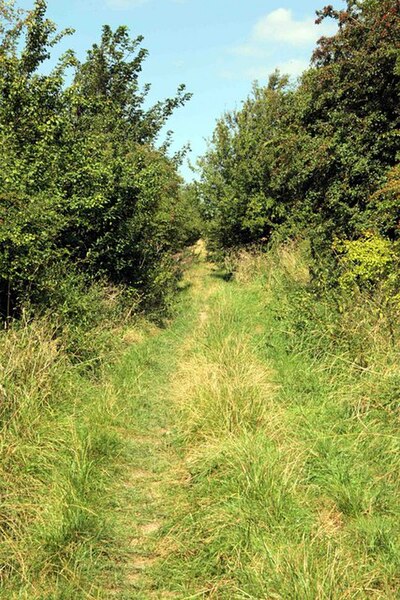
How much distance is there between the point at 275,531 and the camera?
2867 mm

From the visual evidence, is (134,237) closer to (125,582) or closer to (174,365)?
(174,365)

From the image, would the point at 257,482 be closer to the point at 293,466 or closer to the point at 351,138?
the point at 293,466

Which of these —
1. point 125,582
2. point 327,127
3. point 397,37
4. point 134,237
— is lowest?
point 125,582

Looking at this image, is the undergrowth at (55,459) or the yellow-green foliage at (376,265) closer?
the undergrowth at (55,459)

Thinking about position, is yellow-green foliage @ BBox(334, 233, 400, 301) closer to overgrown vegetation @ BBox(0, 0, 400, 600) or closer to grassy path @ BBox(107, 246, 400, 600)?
overgrown vegetation @ BBox(0, 0, 400, 600)

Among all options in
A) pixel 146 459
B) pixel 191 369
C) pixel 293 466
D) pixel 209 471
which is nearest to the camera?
pixel 293 466

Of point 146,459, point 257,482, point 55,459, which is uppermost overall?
point 55,459

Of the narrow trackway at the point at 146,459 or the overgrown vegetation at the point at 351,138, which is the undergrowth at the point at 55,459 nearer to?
the narrow trackway at the point at 146,459

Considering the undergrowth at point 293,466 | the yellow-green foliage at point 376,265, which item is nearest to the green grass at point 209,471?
the undergrowth at point 293,466

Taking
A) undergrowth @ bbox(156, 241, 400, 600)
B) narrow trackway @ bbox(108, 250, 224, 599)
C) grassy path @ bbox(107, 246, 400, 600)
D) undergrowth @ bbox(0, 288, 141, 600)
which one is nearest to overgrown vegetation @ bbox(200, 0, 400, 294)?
undergrowth @ bbox(156, 241, 400, 600)

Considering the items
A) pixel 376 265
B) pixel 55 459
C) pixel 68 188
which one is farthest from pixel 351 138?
pixel 55 459

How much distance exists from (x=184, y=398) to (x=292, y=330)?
277 cm

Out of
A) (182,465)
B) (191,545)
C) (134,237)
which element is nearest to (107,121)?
(134,237)

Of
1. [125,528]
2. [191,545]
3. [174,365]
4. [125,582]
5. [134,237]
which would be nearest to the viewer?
[125,582]
